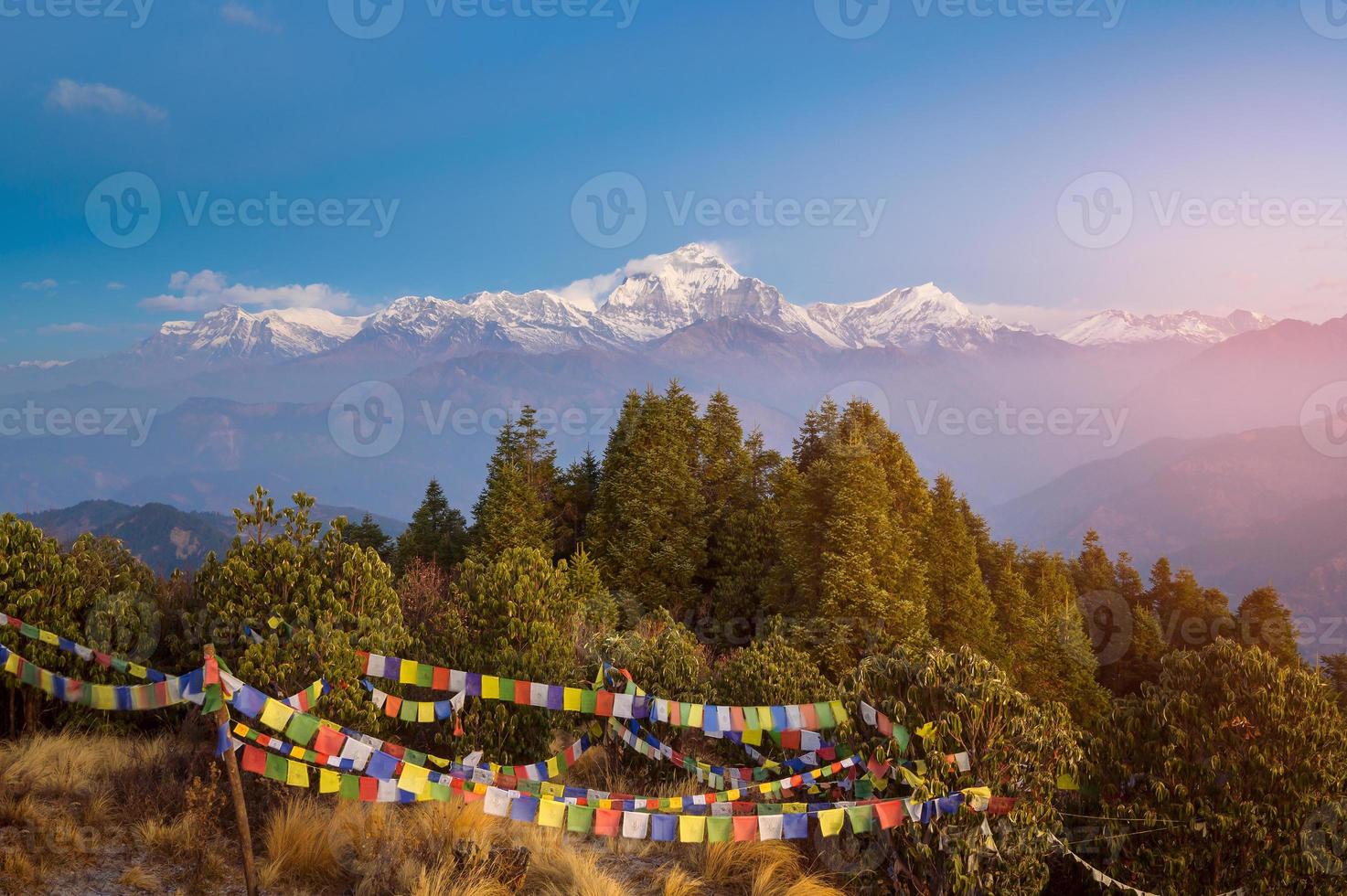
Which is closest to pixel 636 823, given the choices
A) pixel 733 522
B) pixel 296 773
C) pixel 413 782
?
pixel 413 782

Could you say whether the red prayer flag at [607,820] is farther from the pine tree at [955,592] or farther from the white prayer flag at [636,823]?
the pine tree at [955,592]

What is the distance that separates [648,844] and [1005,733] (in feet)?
11.6

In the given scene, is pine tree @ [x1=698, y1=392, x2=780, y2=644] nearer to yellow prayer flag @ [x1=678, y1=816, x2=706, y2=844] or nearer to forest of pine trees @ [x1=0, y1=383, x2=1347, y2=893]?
forest of pine trees @ [x1=0, y1=383, x2=1347, y2=893]

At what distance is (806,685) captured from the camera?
10.2m

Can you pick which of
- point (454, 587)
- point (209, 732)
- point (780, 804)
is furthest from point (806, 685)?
point (209, 732)

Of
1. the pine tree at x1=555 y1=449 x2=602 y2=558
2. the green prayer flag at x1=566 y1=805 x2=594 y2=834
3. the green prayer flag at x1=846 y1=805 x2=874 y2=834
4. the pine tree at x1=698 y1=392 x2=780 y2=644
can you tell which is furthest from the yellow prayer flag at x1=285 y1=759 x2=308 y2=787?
the pine tree at x1=555 y1=449 x2=602 y2=558

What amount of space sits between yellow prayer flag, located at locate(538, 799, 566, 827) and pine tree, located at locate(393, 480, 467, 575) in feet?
133

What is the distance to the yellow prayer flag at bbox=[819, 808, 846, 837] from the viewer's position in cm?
599

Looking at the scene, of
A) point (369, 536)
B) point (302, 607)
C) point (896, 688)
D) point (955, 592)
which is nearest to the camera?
point (896, 688)

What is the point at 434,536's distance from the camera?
1959 inches

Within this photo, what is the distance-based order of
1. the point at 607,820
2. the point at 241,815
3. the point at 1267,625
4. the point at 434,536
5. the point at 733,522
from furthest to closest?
the point at 434,536 < the point at 1267,625 < the point at 733,522 < the point at 607,820 < the point at 241,815

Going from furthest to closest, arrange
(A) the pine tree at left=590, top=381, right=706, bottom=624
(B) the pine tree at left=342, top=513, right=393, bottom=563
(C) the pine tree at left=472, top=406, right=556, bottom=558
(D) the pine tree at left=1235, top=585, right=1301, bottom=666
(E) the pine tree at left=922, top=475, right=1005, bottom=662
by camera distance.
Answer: (B) the pine tree at left=342, top=513, right=393, bottom=563
(D) the pine tree at left=1235, top=585, right=1301, bottom=666
(C) the pine tree at left=472, top=406, right=556, bottom=558
(A) the pine tree at left=590, top=381, right=706, bottom=624
(E) the pine tree at left=922, top=475, right=1005, bottom=662

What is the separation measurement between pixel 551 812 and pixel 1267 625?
58061 millimetres

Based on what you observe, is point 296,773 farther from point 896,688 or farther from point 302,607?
point 896,688
